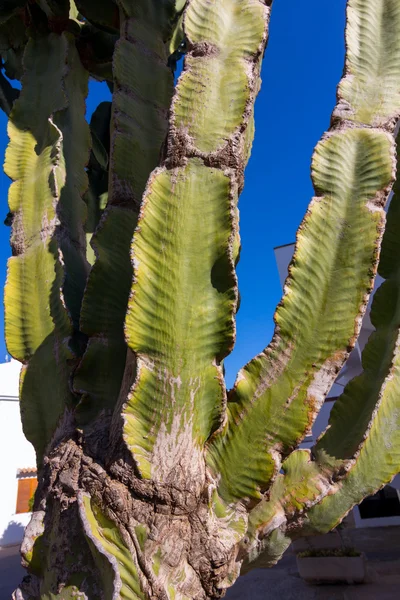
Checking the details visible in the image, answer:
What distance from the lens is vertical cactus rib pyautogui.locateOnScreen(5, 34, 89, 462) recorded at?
4.78 feet

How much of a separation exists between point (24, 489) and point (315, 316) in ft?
42.2

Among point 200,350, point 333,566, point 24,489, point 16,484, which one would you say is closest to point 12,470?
point 16,484

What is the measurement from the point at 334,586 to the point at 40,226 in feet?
21.0

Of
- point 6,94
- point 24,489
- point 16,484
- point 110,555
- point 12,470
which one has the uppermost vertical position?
point 6,94

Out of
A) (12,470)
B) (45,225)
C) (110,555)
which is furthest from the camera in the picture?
(12,470)

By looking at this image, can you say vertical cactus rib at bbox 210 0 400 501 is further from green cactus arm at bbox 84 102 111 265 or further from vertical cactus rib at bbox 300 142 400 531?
green cactus arm at bbox 84 102 111 265

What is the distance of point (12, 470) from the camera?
11.9m

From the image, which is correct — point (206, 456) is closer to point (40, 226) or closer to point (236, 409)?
point (236, 409)

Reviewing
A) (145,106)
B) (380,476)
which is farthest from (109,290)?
(380,476)

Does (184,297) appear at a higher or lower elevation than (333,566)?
higher

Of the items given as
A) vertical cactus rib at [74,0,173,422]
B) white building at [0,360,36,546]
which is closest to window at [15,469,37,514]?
white building at [0,360,36,546]

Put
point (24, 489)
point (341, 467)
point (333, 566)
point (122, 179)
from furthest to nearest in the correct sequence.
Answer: point (24, 489) → point (333, 566) → point (122, 179) → point (341, 467)

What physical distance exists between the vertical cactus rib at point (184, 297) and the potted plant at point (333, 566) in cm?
594

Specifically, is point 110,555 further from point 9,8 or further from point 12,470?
point 12,470
